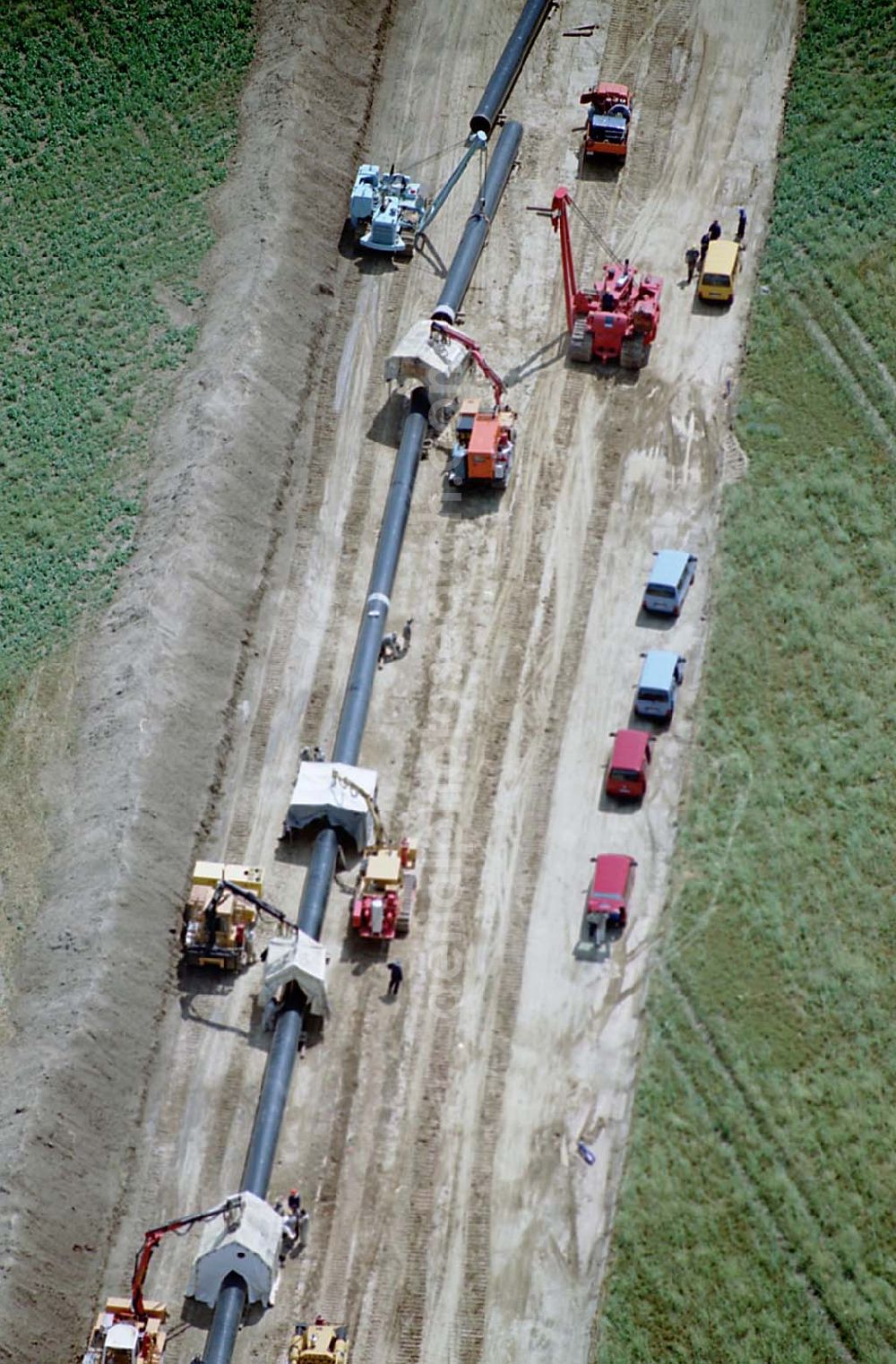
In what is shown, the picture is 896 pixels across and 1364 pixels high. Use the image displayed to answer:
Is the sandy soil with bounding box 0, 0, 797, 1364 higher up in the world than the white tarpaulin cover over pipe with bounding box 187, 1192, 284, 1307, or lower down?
higher up

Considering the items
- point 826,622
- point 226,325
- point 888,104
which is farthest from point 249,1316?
point 888,104

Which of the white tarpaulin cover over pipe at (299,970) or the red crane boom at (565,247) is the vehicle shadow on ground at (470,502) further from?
the white tarpaulin cover over pipe at (299,970)

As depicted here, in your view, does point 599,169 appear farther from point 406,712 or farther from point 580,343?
point 406,712

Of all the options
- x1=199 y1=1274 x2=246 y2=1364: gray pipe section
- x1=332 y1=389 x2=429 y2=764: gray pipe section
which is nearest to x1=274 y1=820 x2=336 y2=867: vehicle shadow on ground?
x1=332 y1=389 x2=429 y2=764: gray pipe section

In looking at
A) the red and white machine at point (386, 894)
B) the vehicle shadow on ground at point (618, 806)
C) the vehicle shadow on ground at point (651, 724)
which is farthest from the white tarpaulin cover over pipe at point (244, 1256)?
the vehicle shadow on ground at point (651, 724)

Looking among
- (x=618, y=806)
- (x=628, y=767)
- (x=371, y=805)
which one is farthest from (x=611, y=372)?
(x=371, y=805)

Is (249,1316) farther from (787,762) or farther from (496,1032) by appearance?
(787,762)

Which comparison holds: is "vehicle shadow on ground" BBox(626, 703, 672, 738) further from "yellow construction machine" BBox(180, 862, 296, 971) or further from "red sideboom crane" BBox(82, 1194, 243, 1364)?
"red sideboom crane" BBox(82, 1194, 243, 1364)
